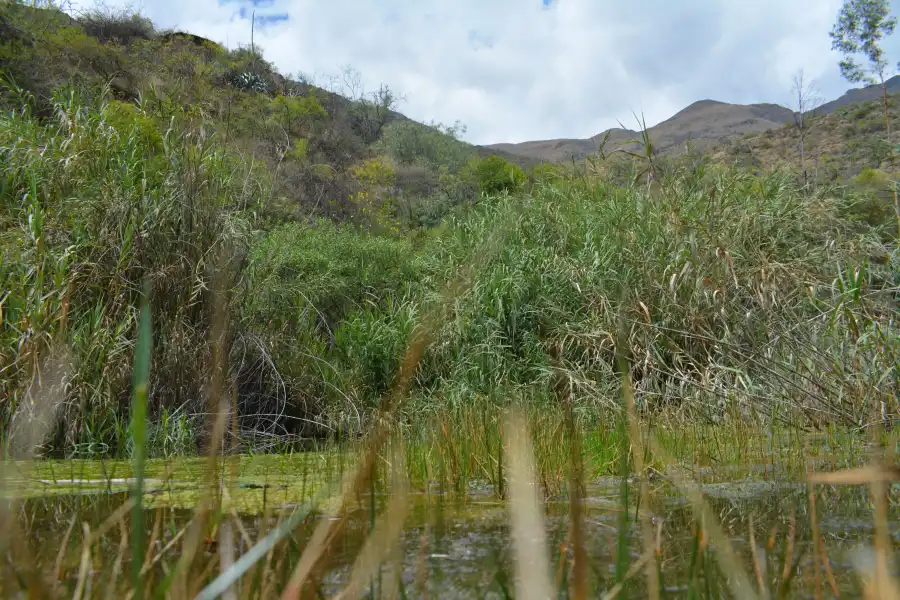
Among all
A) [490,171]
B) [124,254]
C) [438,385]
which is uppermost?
[490,171]

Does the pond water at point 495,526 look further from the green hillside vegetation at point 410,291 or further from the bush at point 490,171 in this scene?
the bush at point 490,171

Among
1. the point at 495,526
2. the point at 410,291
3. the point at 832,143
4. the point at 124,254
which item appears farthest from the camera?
the point at 832,143

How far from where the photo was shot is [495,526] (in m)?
2.02

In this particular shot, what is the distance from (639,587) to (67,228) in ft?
18.0

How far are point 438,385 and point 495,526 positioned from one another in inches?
234

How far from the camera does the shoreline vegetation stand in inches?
47.6

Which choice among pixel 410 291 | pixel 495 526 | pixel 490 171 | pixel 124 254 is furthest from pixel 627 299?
pixel 490 171

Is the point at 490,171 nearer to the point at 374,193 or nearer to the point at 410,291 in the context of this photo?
the point at 374,193

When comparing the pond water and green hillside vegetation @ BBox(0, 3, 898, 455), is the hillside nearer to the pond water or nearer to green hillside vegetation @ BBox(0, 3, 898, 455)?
green hillside vegetation @ BBox(0, 3, 898, 455)

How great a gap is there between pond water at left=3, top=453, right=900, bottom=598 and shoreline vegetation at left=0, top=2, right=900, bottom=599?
0.6 inches

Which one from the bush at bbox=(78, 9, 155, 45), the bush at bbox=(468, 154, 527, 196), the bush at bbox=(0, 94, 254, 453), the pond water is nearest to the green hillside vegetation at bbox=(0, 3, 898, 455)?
the bush at bbox=(0, 94, 254, 453)

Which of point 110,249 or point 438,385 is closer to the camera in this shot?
point 110,249

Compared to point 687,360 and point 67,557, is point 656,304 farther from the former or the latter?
point 67,557

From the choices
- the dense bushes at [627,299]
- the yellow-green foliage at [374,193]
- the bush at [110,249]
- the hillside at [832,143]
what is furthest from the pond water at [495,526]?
the hillside at [832,143]
